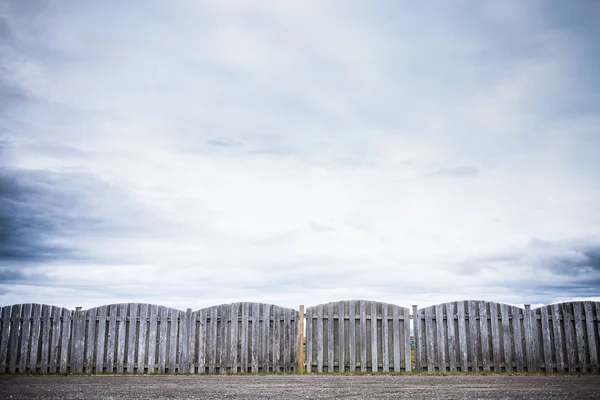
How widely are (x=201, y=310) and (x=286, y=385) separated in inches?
257

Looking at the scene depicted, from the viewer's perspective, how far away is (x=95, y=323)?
59.4 feet

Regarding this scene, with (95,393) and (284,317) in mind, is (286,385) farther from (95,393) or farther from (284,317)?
(284,317)

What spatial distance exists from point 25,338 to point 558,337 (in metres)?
17.7

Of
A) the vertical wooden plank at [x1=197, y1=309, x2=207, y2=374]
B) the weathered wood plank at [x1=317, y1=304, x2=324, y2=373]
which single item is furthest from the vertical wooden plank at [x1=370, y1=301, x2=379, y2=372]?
the vertical wooden plank at [x1=197, y1=309, x2=207, y2=374]

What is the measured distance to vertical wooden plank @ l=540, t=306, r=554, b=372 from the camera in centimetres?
1744

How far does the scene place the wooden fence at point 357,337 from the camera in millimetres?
17219

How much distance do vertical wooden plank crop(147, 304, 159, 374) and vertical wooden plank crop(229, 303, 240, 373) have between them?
2.46m

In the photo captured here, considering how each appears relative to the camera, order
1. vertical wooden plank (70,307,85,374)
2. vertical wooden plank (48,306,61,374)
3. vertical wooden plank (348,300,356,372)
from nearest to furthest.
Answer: vertical wooden plank (348,300,356,372) < vertical wooden plank (70,307,85,374) < vertical wooden plank (48,306,61,374)

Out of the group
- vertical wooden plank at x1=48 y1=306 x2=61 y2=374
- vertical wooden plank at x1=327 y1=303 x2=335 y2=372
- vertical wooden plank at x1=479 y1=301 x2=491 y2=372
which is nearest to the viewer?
vertical wooden plank at x1=327 y1=303 x2=335 y2=372

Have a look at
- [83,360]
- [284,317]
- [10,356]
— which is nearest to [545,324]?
[284,317]

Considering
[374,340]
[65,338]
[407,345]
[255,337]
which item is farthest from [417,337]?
[65,338]

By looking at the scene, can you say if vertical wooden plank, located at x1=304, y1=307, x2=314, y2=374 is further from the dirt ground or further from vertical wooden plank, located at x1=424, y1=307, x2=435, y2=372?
the dirt ground

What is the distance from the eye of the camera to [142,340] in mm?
17766

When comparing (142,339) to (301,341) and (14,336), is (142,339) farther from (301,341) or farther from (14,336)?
(301,341)
